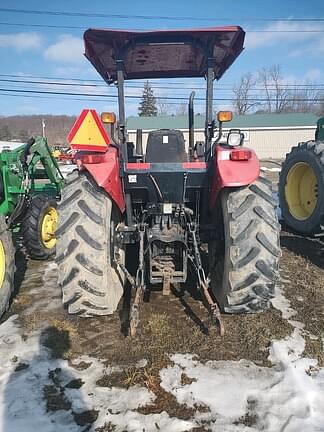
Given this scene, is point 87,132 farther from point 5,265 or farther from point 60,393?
point 60,393

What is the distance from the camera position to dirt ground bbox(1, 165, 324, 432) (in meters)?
2.88

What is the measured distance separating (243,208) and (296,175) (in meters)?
3.97

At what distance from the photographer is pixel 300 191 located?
7090mm

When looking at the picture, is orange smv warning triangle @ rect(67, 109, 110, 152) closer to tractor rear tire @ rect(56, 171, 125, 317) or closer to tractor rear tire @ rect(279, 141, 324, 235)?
tractor rear tire @ rect(56, 171, 125, 317)

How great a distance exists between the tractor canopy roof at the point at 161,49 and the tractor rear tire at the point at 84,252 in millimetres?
1358

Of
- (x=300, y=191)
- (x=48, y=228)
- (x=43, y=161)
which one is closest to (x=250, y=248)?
(x=48, y=228)

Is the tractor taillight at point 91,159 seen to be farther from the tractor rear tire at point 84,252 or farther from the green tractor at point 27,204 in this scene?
the green tractor at point 27,204

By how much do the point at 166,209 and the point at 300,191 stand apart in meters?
4.02

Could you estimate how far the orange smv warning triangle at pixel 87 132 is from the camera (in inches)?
134

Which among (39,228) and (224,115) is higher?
(224,115)

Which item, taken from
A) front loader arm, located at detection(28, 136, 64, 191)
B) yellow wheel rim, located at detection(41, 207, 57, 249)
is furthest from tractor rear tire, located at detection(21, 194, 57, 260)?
front loader arm, located at detection(28, 136, 64, 191)

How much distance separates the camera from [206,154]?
160 inches

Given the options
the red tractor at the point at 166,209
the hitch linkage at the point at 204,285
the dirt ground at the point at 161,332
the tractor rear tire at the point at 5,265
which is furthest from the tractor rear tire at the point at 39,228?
the hitch linkage at the point at 204,285

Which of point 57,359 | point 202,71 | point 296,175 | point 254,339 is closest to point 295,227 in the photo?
point 296,175
